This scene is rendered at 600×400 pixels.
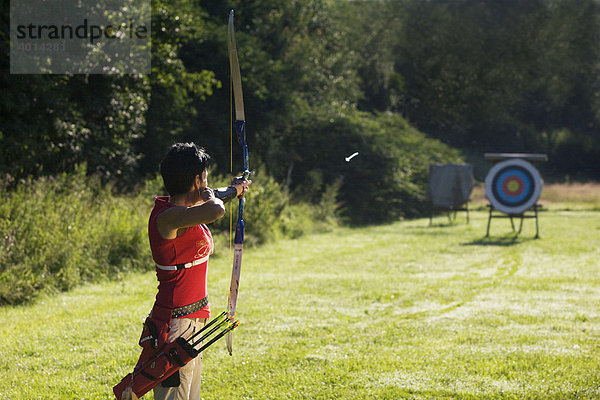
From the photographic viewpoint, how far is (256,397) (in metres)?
4.34

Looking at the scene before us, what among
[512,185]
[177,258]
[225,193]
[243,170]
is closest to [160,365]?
[177,258]

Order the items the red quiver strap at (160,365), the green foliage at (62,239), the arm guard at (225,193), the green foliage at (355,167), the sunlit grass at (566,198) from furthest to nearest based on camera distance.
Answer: the sunlit grass at (566,198)
the green foliage at (355,167)
the green foliage at (62,239)
the arm guard at (225,193)
the red quiver strap at (160,365)

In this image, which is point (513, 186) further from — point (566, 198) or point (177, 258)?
point (177, 258)

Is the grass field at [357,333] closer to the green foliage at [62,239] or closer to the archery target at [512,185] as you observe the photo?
the green foliage at [62,239]

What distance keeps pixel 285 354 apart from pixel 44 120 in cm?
863

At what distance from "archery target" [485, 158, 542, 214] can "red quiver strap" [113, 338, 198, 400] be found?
46.9ft

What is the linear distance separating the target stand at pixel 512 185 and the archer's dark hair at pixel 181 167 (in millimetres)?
14041

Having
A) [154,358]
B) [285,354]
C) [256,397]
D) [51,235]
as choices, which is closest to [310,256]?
[51,235]

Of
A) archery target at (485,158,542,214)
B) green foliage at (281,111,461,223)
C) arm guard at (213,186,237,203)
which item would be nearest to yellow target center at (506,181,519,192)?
archery target at (485,158,542,214)

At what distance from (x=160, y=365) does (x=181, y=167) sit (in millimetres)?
867

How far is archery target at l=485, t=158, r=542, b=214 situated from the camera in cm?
1609

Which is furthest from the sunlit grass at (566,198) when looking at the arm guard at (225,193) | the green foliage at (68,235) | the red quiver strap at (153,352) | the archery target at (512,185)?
the red quiver strap at (153,352)

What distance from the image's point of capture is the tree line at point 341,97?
1308 centimetres

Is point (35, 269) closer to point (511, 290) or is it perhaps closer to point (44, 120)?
point (44, 120)
